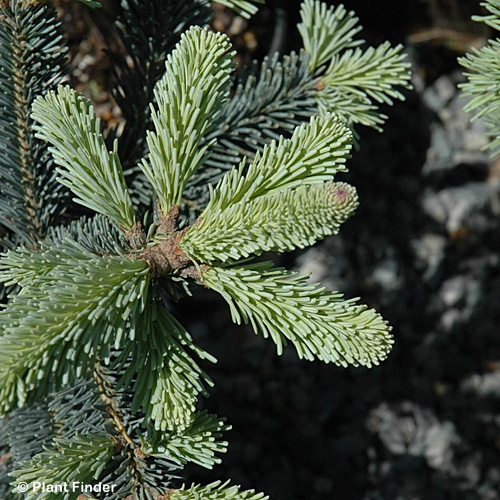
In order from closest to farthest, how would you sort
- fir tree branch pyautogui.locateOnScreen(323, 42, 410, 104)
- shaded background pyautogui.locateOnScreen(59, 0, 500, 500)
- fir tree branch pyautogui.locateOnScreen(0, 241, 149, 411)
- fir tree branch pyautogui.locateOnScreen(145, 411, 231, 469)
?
1. fir tree branch pyautogui.locateOnScreen(0, 241, 149, 411)
2. fir tree branch pyautogui.locateOnScreen(145, 411, 231, 469)
3. fir tree branch pyautogui.locateOnScreen(323, 42, 410, 104)
4. shaded background pyautogui.locateOnScreen(59, 0, 500, 500)

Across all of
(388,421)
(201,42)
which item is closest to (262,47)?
(201,42)

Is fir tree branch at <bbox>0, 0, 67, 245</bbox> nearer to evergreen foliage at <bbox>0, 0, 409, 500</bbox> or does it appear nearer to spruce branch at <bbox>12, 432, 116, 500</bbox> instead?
evergreen foliage at <bbox>0, 0, 409, 500</bbox>

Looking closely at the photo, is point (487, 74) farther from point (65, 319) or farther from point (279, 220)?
point (65, 319)

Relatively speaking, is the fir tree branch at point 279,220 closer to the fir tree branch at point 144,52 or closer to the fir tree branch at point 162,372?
the fir tree branch at point 162,372

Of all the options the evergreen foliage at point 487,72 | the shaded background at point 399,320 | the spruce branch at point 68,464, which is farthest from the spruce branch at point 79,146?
A: the shaded background at point 399,320

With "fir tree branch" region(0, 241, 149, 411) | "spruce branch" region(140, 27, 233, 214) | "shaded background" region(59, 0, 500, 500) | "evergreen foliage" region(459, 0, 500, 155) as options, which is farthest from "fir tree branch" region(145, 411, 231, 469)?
"shaded background" region(59, 0, 500, 500)

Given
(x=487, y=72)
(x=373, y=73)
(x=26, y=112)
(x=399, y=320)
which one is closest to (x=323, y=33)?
(x=373, y=73)
